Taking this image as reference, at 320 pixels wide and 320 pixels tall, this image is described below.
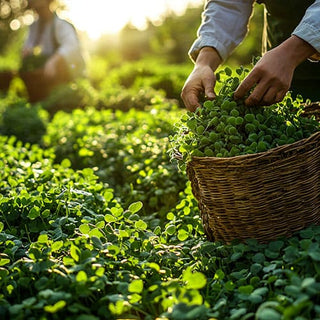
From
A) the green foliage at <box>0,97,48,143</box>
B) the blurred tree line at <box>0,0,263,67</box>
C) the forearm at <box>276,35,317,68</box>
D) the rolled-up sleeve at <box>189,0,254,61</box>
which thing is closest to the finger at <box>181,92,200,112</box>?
the rolled-up sleeve at <box>189,0,254,61</box>

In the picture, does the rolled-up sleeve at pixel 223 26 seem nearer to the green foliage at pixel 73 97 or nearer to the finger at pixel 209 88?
the finger at pixel 209 88

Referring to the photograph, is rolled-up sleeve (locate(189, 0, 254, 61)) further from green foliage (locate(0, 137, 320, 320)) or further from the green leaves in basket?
green foliage (locate(0, 137, 320, 320))

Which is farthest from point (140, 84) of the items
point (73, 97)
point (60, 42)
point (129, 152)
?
point (129, 152)

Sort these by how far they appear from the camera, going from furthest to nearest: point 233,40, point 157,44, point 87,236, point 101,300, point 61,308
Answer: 1. point 157,44
2. point 233,40
3. point 87,236
4. point 101,300
5. point 61,308

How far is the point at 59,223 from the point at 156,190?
3.58 ft

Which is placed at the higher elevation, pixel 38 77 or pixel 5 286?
pixel 38 77

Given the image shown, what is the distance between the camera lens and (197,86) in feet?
7.10

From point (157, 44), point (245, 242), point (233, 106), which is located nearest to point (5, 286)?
point (245, 242)

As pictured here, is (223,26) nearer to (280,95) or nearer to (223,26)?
(223,26)

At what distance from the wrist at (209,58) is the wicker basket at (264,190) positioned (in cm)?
64

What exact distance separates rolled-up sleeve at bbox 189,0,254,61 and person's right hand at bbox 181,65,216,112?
23 centimetres

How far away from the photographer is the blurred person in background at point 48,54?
7277 millimetres

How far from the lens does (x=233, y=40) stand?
246cm

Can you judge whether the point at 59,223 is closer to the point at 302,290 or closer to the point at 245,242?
the point at 245,242
